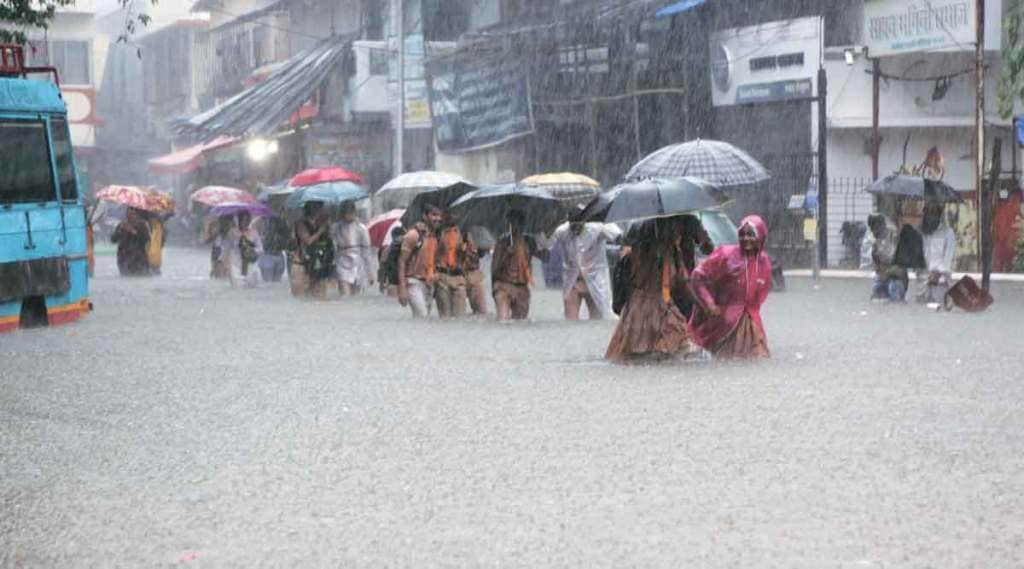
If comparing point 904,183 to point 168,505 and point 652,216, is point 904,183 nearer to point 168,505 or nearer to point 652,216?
point 652,216

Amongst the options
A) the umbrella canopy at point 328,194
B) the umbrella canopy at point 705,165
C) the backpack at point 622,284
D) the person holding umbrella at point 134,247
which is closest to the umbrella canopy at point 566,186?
the umbrella canopy at point 328,194

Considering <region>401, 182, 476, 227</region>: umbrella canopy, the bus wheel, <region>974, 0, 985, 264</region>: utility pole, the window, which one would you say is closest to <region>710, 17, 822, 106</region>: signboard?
<region>974, 0, 985, 264</region>: utility pole

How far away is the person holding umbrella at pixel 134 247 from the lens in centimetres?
3281

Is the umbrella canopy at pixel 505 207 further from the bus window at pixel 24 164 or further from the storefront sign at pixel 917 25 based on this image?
the storefront sign at pixel 917 25

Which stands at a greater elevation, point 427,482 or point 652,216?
point 652,216

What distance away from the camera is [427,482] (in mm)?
8586

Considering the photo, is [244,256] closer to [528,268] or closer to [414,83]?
[528,268]

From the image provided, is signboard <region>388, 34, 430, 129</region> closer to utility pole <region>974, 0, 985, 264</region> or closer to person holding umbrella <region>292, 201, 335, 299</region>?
utility pole <region>974, 0, 985, 264</region>

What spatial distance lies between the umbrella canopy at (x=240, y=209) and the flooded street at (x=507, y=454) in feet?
39.8

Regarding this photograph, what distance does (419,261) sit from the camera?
20.2 metres

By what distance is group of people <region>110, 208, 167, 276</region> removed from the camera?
32.7 meters

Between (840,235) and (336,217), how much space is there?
1013 centimetres

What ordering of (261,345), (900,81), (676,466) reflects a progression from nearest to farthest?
(676,466) < (261,345) < (900,81)

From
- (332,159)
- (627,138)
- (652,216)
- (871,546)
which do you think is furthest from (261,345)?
(332,159)
